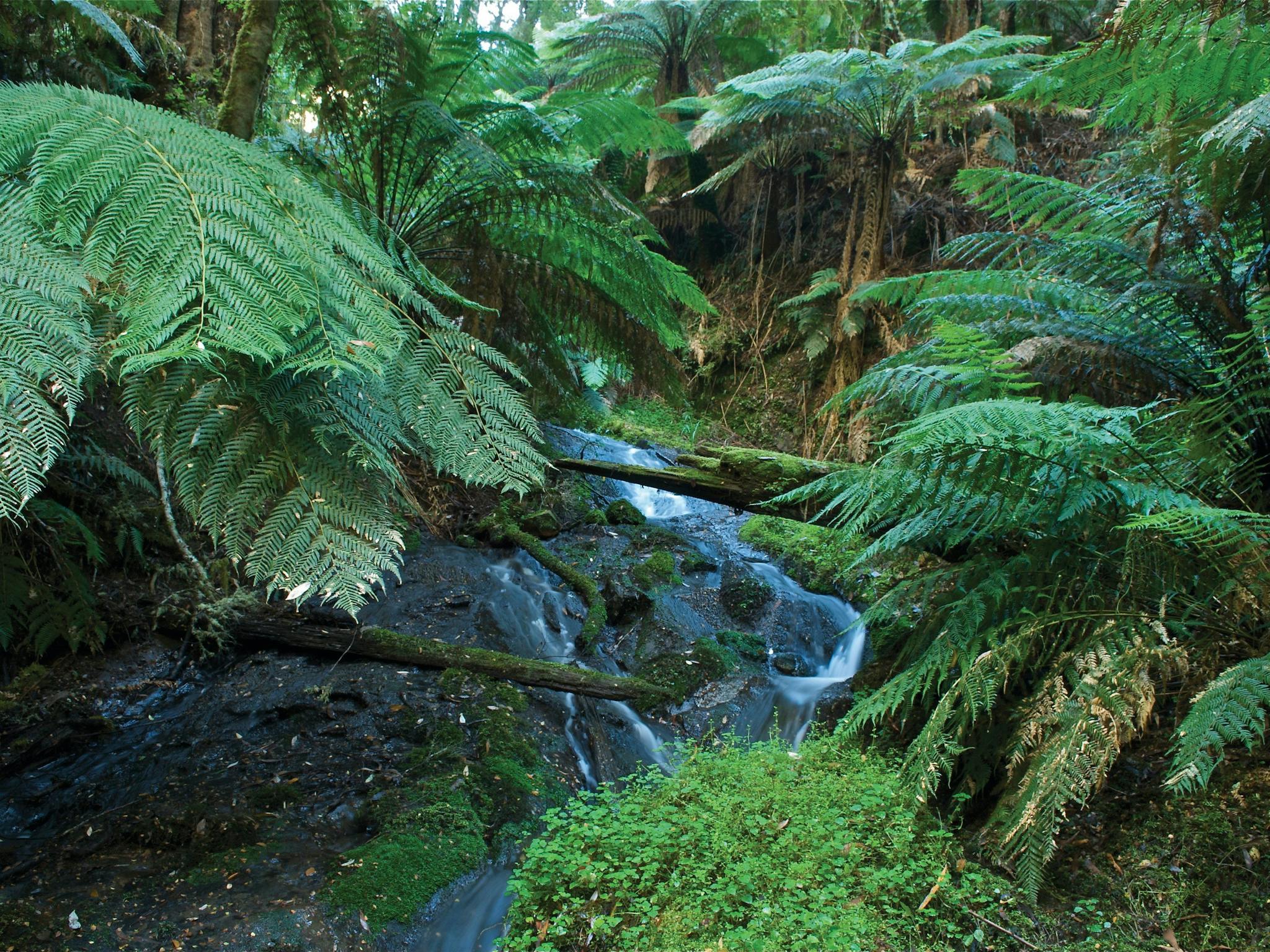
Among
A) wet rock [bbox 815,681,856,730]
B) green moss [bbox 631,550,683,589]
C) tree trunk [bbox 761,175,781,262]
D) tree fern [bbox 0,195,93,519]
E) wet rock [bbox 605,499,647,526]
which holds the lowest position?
wet rock [bbox 815,681,856,730]

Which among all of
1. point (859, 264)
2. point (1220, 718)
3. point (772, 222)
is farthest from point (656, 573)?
point (772, 222)

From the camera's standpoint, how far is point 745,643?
4504mm

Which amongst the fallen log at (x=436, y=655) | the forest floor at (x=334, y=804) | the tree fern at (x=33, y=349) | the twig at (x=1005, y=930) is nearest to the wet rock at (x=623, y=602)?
the forest floor at (x=334, y=804)

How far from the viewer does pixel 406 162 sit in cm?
311

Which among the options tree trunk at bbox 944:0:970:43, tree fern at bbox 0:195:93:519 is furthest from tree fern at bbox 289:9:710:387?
tree trunk at bbox 944:0:970:43

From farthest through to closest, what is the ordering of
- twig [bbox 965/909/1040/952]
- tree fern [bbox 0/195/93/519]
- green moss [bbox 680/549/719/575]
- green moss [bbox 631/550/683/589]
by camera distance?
green moss [bbox 680/549/719/575] < green moss [bbox 631/550/683/589] < twig [bbox 965/909/1040/952] < tree fern [bbox 0/195/93/519]

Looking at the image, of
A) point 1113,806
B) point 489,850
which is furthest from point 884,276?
point 489,850

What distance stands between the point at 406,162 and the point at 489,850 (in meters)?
2.73

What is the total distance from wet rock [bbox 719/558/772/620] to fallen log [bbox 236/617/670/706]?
121 cm

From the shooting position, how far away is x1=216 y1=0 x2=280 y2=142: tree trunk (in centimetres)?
245

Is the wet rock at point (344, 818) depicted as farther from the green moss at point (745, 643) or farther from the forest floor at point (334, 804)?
the green moss at point (745, 643)

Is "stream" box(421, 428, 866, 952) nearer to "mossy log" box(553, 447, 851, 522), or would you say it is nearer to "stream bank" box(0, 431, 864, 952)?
"stream bank" box(0, 431, 864, 952)

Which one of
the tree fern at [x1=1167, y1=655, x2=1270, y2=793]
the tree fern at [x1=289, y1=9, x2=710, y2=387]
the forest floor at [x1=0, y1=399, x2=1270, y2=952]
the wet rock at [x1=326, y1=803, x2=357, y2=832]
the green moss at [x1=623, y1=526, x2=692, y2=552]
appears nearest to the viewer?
the tree fern at [x1=1167, y1=655, x2=1270, y2=793]

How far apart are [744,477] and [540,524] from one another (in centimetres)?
237
